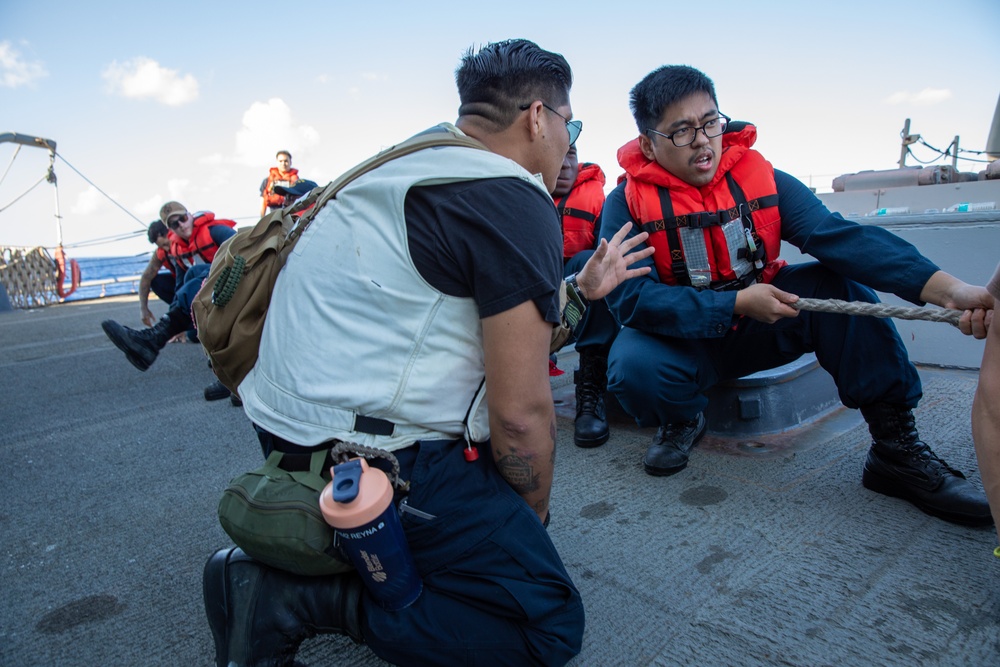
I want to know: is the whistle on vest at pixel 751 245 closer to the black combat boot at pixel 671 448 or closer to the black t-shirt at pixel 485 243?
the black combat boot at pixel 671 448

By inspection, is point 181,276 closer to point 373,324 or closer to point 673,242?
point 673,242

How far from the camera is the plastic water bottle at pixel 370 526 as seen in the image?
127 cm

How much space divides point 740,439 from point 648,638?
1429 millimetres

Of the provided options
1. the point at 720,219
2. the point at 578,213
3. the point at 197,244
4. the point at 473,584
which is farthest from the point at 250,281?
the point at 197,244

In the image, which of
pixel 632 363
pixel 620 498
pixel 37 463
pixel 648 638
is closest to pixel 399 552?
pixel 648 638

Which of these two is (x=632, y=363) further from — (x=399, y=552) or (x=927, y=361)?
(x=927, y=361)

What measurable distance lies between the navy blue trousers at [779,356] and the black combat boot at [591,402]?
306mm

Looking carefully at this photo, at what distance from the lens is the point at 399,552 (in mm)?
1355

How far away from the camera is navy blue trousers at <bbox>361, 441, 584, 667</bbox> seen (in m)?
1.41

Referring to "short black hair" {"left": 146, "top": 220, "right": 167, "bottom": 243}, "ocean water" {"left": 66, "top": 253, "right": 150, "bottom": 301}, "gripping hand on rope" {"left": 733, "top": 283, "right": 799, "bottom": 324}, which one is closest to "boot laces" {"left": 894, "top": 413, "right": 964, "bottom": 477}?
"gripping hand on rope" {"left": 733, "top": 283, "right": 799, "bottom": 324}

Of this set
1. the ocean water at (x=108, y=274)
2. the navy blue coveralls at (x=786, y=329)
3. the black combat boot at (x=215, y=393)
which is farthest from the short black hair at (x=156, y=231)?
the ocean water at (x=108, y=274)

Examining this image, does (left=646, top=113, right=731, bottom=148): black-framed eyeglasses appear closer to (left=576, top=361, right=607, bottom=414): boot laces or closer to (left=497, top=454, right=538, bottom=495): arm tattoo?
(left=576, top=361, right=607, bottom=414): boot laces

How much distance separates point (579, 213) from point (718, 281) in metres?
1.25

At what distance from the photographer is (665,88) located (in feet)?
8.20
